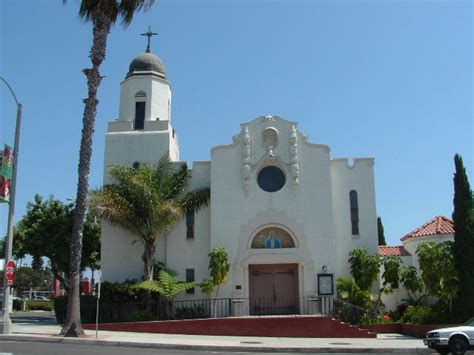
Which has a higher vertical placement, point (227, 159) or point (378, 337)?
point (227, 159)

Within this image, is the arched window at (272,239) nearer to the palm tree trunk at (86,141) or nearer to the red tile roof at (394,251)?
the red tile roof at (394,251)

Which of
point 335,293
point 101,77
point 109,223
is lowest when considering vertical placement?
point 335,293

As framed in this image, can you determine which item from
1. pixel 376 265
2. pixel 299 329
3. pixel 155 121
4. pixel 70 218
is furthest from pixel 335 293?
pixel 70 218

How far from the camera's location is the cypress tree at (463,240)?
923 inches

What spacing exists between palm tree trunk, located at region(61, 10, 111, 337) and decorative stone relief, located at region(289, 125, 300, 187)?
10.9m

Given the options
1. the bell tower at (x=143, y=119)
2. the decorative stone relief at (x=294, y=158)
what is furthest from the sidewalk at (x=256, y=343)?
the bell tower at (x=143, y=119)

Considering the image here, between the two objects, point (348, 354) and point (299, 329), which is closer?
point (348, 354)

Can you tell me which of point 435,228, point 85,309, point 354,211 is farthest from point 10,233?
point 435,228

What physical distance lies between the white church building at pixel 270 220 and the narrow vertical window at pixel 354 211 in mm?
51

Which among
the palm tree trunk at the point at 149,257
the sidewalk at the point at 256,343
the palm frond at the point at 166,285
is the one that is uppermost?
the palm tree trunk at the point at 149,257

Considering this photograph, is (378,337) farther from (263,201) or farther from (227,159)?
(227,159)

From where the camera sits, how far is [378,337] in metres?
23.6

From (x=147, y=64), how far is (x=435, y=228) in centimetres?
1826

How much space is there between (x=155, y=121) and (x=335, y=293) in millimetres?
13204
